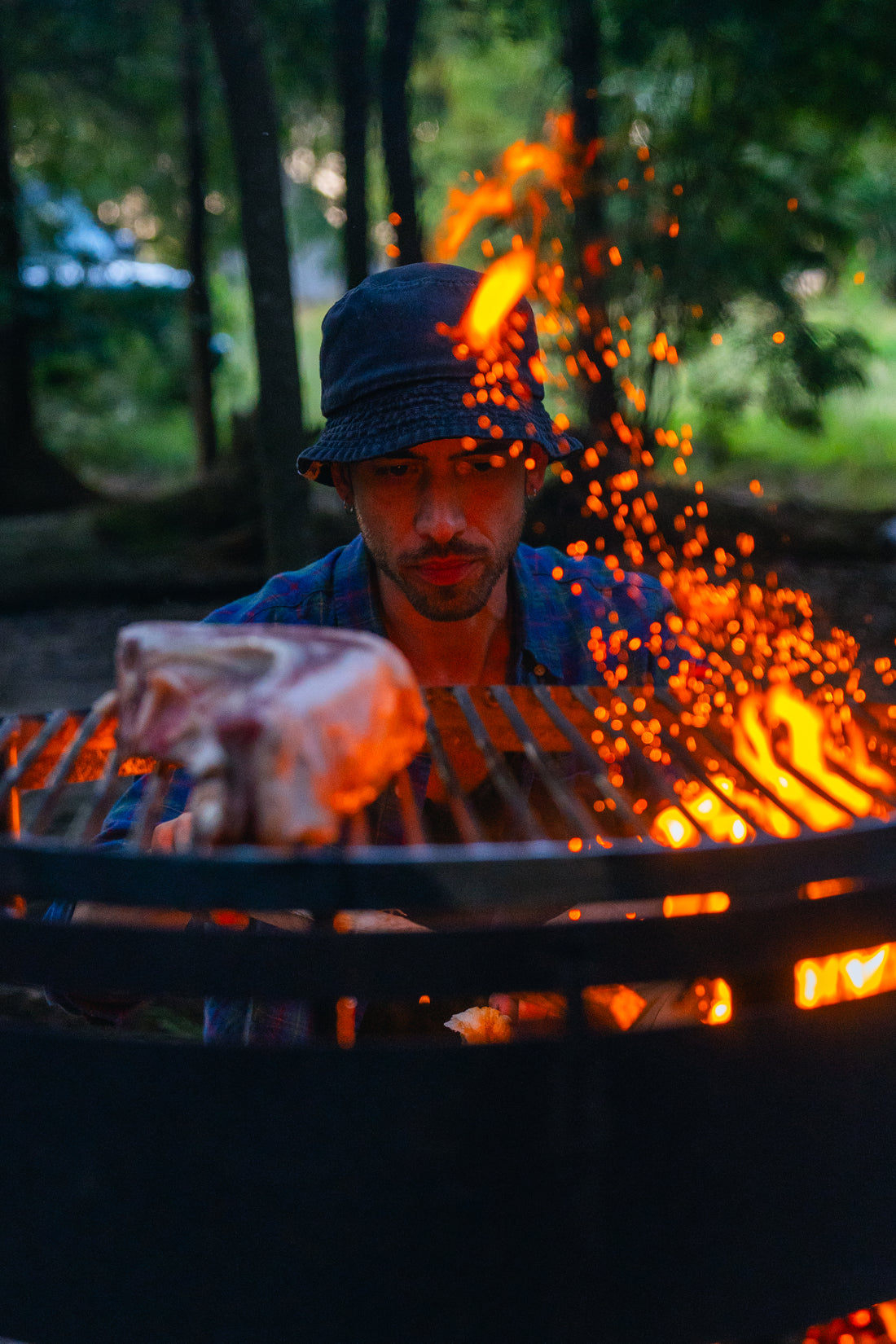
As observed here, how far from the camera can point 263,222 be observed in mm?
4094

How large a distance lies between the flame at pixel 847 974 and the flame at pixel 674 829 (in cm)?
31

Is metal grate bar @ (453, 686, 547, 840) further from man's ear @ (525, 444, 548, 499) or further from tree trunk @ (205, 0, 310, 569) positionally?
tree trunk @ (205, 0, 310, 569)

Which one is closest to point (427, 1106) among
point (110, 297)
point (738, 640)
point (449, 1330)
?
point (449, 1330)

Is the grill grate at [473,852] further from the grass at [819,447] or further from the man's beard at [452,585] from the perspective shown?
the grass at [819,447]

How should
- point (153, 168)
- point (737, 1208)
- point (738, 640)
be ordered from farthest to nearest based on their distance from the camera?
point (153, 168), point (738, 640), point (737, 1208)

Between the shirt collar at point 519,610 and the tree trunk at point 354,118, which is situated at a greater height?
the tree trunk at point 354,118

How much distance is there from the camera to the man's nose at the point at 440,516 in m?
2.17

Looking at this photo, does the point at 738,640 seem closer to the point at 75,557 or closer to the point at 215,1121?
the point at 75,557

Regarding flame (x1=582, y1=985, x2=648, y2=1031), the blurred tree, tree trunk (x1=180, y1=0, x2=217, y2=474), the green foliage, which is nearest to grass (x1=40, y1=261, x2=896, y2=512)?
tree trunk (x1=180, y1=0, x2=217, y2=474)

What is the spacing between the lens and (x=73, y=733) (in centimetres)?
196

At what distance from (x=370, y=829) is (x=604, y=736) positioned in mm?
488

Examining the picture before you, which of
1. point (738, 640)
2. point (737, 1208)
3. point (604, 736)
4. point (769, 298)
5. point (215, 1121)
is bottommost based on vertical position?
point (738, 640)

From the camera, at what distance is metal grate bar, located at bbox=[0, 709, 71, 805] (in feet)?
5.41

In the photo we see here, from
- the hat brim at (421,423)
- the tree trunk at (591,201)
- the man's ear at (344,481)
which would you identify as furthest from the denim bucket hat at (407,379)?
the tree trunk at (591,201)
